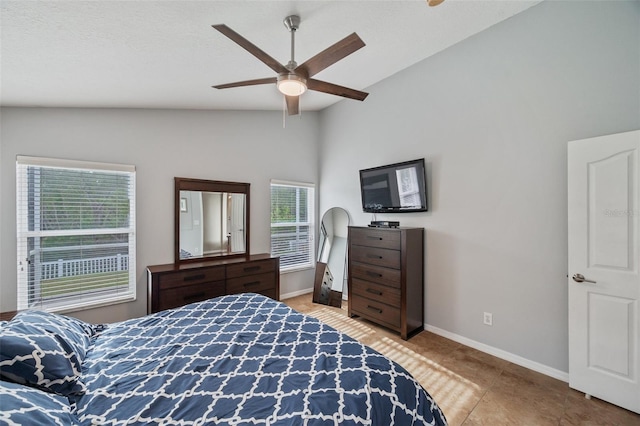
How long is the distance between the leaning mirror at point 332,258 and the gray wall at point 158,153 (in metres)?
0.46

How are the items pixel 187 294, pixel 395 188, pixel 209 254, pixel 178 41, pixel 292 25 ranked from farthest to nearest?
pixel 209 254 < pixel 395 188 < pixel 187 294 < pixel 292 25 < pixel 178 41

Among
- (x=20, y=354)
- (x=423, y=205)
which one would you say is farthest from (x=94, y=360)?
(x=423, y=205)

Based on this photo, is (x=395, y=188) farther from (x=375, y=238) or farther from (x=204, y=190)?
(x=204, y=190)

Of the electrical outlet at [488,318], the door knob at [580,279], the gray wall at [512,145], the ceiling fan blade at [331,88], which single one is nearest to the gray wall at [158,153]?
the gray wall at [512,145]

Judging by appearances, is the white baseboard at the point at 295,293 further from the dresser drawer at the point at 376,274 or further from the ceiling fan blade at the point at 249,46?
the ceiling fan blade at the point at 249,46

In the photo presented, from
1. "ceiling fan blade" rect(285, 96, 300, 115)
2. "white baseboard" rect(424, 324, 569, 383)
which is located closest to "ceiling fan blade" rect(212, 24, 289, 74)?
"ceiling fan blade" rect(285, 96, 300, 115)

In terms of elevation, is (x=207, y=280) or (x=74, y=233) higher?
(x=74, y=233)

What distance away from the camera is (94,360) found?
53.7 inches

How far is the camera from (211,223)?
3.52 m

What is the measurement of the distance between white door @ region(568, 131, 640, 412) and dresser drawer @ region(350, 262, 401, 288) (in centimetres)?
143

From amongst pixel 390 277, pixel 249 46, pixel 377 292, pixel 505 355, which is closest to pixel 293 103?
pixel 249 46

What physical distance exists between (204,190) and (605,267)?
395 centimetres

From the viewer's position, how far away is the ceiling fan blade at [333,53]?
1.58 m

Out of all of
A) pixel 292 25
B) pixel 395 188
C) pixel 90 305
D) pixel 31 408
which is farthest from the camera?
pixel 395 188
